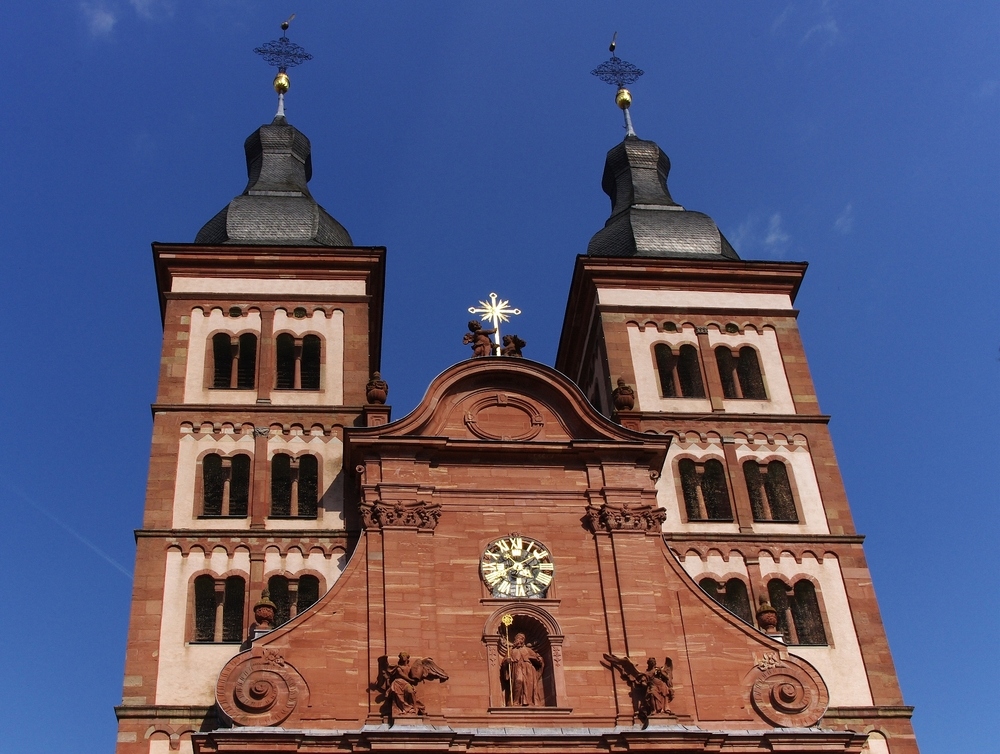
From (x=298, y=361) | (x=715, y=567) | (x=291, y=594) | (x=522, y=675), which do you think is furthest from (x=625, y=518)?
(x=298, y=361)

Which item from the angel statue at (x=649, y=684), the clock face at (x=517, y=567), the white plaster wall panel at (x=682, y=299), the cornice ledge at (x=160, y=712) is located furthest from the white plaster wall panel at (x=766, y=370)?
the cornice ledge at (x=160, y=712)

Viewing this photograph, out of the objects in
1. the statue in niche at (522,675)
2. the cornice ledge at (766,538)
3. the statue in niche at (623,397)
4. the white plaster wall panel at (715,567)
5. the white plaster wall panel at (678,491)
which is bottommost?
the statue in niche at (522,675)

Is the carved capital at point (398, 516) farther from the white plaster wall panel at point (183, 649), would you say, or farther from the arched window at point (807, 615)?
the arched window at point (807, 615)

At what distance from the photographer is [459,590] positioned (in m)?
26.1

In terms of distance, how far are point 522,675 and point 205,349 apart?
10827 millimetres

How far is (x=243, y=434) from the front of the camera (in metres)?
29.9

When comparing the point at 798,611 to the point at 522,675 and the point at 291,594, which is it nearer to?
the point at 522,675

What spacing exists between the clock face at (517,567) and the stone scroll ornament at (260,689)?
13.0 feet

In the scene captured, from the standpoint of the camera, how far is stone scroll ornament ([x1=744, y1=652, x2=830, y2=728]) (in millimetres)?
24922

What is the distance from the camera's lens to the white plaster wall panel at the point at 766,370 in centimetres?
3212

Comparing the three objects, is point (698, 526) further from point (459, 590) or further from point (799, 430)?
point (459, 590)

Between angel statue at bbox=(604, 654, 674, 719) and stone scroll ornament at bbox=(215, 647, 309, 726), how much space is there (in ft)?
17.5

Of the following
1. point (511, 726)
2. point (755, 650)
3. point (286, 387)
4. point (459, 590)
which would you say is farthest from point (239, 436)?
point (755, 650)

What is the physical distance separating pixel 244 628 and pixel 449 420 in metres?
5.46
